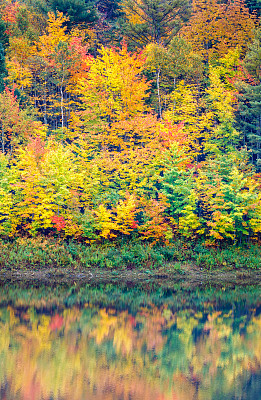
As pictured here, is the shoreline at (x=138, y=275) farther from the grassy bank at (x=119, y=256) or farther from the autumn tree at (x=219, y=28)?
→ the autumn tree at (x=219, y=28)

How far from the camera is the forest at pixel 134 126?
27.1 meters

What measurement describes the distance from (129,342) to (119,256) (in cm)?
1181

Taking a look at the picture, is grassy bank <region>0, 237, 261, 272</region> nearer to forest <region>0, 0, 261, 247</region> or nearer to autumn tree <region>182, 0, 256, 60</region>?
forest <region>0, 0, 261, 247</region>

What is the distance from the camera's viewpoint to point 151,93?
39469 millimetres

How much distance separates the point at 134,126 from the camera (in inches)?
1304

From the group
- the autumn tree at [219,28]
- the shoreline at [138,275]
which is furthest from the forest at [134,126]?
the shoreline at [138,275]

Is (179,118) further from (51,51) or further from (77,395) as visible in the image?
(77,395)

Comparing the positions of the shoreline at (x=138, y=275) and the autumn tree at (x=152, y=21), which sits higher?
the autumn tree at (x=152, y=21)

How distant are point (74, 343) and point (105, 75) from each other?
87.7 feet

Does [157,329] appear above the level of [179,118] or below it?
below

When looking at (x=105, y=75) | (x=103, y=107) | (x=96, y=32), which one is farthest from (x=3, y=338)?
(x=96, y=32)

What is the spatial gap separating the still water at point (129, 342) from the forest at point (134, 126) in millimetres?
5189

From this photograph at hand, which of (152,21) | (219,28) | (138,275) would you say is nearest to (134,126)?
(138,275)

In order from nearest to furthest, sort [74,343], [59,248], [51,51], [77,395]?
1. [77,395]
2. [74,343]
3. [59,248]
4. [51,51]
